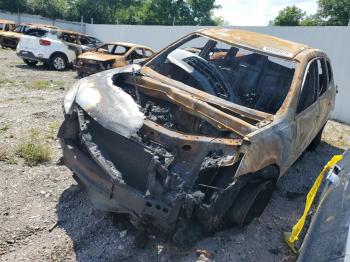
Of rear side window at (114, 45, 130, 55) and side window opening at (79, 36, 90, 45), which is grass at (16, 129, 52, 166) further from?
side window opening at (79, 36, 90, 45)

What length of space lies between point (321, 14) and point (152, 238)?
40491 millimetres

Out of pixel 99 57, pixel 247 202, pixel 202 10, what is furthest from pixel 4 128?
pixel 202 10

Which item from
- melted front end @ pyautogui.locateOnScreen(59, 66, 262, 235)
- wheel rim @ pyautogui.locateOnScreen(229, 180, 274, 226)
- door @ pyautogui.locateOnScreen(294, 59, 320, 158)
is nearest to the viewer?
melted front end @ pyautogui.locateOnScreen(59, 66, 262, 235)

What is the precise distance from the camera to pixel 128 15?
4488 cm

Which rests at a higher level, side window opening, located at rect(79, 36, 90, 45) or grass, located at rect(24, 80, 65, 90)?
side window opening, located at rect(79, 36, 90, 45)

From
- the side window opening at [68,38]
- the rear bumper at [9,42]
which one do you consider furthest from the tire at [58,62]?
the rear bumper at [9,42]

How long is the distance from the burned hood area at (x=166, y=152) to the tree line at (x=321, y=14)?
117ft

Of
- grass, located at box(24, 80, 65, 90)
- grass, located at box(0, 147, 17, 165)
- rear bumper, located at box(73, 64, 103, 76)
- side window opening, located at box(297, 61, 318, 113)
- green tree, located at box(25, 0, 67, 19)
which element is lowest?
green tree, located at box(25, 0, 67, 19)

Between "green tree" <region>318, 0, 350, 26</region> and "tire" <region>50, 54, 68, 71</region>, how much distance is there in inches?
1179

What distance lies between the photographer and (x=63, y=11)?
38250 mm

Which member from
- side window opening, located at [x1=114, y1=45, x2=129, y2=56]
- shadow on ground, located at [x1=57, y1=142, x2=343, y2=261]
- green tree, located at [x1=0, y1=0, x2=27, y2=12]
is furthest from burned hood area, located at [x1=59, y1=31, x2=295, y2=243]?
green tree, located at [x1=0, y1=0, x2=27, y2=12]

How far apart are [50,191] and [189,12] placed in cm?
3841

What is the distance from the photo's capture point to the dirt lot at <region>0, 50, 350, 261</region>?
10.6 ft

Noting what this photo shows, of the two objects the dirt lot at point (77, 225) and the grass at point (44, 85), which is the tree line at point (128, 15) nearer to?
the grass at point (44, 85)
